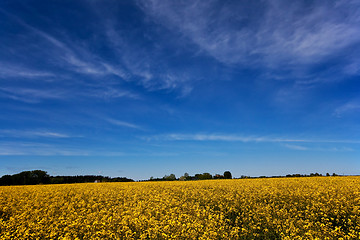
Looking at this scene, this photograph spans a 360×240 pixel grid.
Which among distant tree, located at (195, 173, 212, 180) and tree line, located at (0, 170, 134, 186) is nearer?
tree line, located at (0, 170, 134, 186)

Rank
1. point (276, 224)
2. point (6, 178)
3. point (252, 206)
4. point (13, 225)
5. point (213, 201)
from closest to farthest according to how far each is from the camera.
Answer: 1. point (276, 224)
2. point (13, 225)
3. point (252, 206)
4. point (213, 201)
5. point (6, 178)

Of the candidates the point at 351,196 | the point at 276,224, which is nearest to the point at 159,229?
the point at 276,224

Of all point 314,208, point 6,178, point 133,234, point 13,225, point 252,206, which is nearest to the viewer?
point 133,234

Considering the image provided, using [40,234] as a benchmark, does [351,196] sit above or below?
above

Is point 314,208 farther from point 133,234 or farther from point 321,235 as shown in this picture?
point 133,234

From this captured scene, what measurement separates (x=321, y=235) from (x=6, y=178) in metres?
67.8

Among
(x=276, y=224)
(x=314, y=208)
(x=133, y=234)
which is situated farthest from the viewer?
(x=314, y=208)

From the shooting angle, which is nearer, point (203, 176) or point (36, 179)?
point (36, 179)

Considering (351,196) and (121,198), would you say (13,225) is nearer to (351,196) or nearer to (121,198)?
(121,198)

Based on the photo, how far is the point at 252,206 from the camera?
1267 centimetres

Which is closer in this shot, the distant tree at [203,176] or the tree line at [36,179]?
the tree line at [36,179]

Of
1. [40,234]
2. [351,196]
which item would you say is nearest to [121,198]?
[40,234]

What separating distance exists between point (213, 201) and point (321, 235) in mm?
8163

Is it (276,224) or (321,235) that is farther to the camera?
(276,224)
